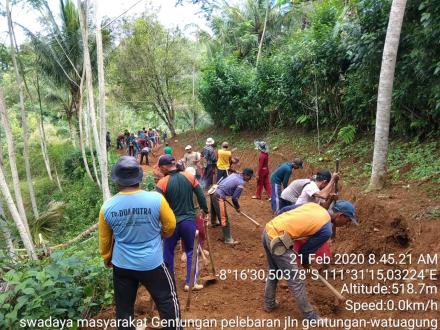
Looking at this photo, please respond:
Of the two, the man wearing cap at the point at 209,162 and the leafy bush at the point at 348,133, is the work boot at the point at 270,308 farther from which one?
the leafy bush at the point at 348,133

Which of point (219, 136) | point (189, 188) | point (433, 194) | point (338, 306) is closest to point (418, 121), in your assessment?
point (433, 194)

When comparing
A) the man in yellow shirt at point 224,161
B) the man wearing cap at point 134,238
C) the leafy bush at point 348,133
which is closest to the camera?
the man wearing cap at point 134,238

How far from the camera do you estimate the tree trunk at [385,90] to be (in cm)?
666

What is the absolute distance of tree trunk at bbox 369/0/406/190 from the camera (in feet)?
21.9

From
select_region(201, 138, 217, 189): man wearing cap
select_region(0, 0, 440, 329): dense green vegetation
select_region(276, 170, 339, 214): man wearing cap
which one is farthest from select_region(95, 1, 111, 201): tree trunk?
select_region(276, 170, 339, 214): man wearing cap

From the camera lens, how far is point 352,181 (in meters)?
8.40

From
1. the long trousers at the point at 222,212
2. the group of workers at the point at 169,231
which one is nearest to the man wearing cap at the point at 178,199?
the group of workers at the point at 169,231

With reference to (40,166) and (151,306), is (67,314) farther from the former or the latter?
(40,166)

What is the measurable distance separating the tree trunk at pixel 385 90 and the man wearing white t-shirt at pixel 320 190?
2186 millimetres

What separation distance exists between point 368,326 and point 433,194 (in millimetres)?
2980

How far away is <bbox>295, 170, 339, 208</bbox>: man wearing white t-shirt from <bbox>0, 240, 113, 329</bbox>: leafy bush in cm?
290

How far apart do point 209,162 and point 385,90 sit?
5395 millimetres

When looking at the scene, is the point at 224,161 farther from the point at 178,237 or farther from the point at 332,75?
the point at 178,237

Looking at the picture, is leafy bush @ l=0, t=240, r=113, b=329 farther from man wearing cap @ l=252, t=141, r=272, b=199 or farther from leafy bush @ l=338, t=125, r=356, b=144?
leafy bush @ l=338, t=125, r=356, b=144
